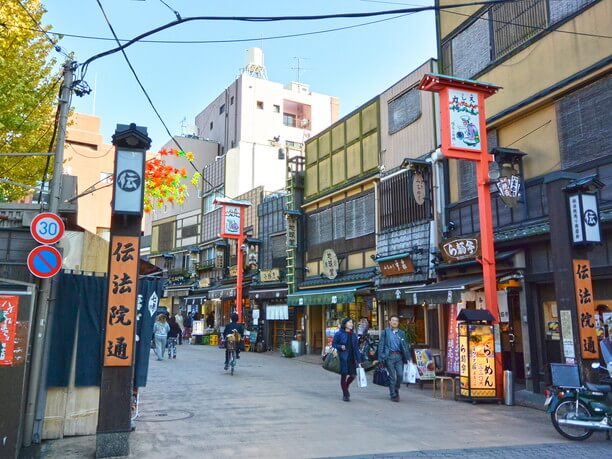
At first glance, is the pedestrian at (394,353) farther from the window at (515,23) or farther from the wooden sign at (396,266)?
the window at (515,23)

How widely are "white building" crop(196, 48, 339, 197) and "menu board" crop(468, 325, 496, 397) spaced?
24.4m

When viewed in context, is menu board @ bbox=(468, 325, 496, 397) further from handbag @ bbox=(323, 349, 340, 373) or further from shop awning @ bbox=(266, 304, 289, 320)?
shop awning @ bbox=(266, 304, 289, 320)

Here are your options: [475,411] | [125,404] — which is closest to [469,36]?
[475,411]

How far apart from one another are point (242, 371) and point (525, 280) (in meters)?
9.36

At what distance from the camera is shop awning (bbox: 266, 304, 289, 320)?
27.2m

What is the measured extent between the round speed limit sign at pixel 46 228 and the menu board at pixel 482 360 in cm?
889

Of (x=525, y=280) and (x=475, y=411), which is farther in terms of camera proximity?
(x=525, y=280)

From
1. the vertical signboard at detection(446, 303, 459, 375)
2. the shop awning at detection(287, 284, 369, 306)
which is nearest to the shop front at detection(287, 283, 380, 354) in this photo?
the shop awning at detection(287, 284, 369, 306)

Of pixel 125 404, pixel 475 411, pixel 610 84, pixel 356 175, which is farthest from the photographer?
pixel 356 175

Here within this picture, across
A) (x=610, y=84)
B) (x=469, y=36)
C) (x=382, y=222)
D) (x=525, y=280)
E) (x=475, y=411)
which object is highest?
(x=469, y=36)

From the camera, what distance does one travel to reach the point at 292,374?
17.5 metres

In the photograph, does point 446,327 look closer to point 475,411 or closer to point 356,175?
point 475,411

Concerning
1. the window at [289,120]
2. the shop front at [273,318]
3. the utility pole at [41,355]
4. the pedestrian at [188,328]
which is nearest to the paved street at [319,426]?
the utility pole at [41,355]

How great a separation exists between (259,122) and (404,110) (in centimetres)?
2333
